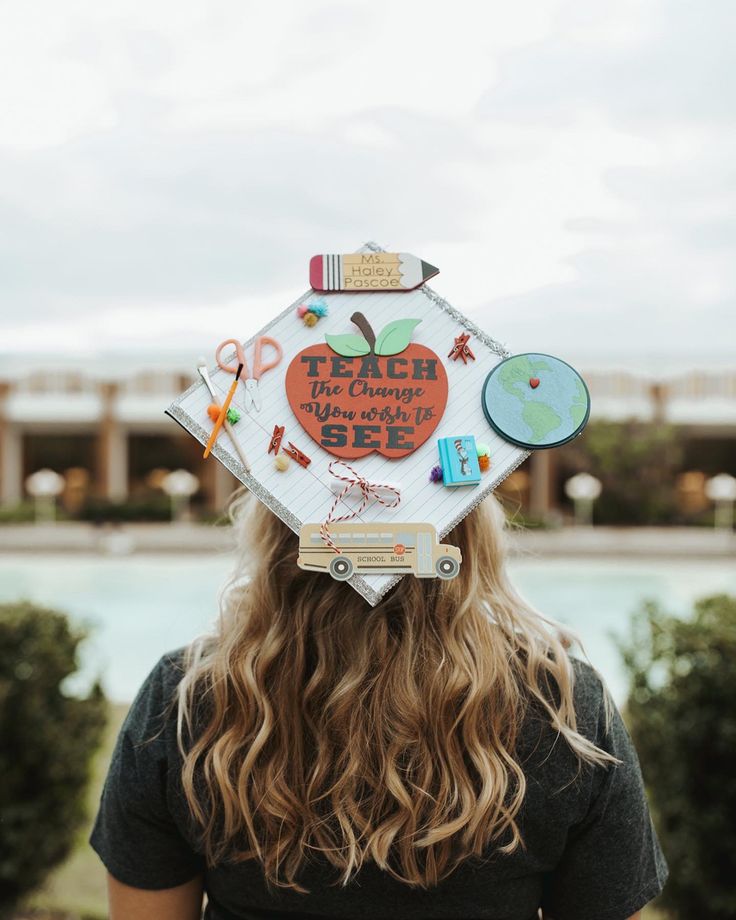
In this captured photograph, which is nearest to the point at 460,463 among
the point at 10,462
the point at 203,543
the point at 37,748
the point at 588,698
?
the point at 588,698

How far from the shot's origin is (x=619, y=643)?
2.29m

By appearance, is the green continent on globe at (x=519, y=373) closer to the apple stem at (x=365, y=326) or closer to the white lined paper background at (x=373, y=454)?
the white lined paper background at (x=373, y=454)

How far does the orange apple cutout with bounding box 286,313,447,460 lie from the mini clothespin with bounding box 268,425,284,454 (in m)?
0.02

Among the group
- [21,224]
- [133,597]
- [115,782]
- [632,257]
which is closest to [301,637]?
[115,782]

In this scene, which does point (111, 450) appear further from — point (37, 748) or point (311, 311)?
point (311, 311)

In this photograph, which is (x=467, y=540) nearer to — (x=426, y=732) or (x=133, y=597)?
(x=426, y=732)

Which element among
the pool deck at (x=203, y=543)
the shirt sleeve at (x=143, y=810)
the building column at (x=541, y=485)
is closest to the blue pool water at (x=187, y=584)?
the pool deck at (x=203, y=543)

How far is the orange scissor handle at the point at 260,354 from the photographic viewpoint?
32.2 inches

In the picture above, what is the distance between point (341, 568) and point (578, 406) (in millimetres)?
297

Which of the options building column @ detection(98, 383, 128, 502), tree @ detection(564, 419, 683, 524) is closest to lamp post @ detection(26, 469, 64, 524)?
building column @ detection(98, 383, 128, 502)

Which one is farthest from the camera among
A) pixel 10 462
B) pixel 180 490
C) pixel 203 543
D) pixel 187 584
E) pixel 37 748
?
pixel 10 462

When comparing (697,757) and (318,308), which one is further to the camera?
(697,757)

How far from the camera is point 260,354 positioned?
82 centimetres

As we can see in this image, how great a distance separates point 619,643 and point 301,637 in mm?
1713
